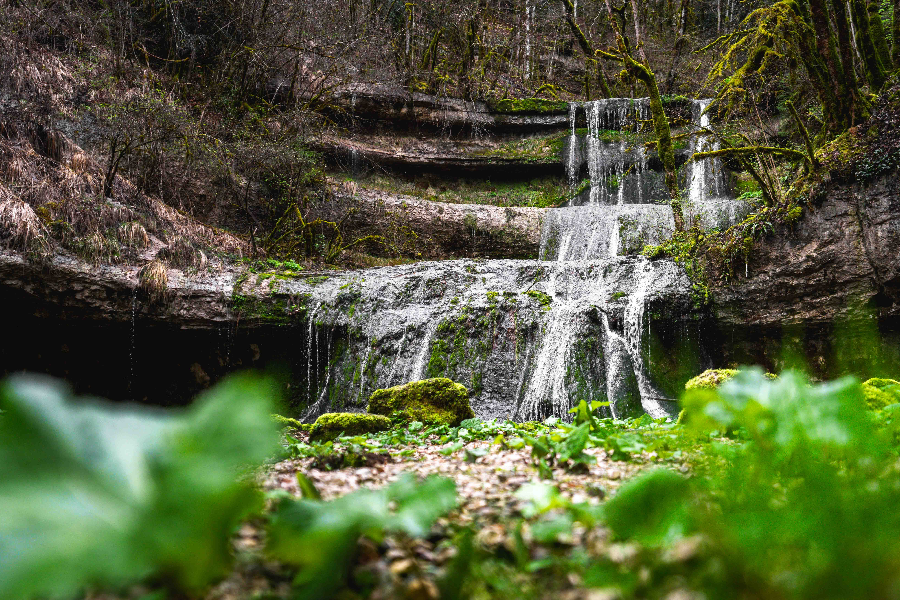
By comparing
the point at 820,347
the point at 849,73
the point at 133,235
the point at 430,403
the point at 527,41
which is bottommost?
the point at 430,403

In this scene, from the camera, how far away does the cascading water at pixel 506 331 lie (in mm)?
8203

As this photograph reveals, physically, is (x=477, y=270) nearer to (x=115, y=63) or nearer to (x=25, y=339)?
(x=25, y=339)

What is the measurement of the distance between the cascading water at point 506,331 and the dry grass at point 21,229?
11.5 ft

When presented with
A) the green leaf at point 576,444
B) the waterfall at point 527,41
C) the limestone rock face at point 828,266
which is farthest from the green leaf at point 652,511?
the waterfall at point 527,41

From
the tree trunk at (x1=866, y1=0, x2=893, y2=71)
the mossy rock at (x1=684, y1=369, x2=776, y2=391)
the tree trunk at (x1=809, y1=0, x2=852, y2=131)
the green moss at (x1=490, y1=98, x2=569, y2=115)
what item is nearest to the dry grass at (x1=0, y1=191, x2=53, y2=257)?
the mossy rock at (x1=684, y1=369, x2=776, y2=391)

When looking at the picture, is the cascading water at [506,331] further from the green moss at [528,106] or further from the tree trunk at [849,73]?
the green moss at [528,106]

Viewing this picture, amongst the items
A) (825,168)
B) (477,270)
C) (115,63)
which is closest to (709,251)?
(825,168)

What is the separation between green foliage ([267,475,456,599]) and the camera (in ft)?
3.55

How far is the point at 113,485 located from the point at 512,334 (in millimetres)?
7892

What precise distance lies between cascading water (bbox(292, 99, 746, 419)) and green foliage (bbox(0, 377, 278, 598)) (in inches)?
292

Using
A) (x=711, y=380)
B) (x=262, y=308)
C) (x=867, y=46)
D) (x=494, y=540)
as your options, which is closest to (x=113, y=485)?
(x=494, y=540)

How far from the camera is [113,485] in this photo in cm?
83

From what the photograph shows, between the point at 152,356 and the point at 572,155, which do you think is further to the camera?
the point at 572,155

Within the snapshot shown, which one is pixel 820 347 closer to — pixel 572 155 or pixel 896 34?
pixel 896 34
